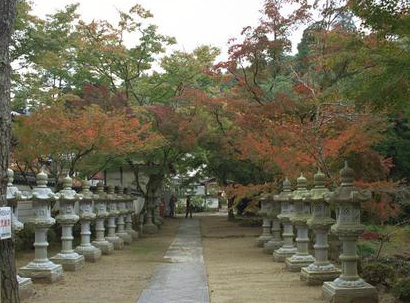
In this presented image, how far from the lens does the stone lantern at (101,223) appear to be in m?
16.4

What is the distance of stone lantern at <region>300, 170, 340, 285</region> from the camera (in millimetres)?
10383

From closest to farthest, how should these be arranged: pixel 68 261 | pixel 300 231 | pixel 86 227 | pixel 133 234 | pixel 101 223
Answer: pixel 300 231, pixel 68 261, pixel 86 227, pixel 101 223, pixel 133 234

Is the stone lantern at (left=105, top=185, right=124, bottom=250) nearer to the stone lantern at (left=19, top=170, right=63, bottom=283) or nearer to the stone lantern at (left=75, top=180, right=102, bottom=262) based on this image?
the stone lantern at (left=75, top=180, right=102, bottom=262)

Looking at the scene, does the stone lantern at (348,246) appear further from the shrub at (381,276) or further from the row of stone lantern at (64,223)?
the row of stone lantern at (64,223)

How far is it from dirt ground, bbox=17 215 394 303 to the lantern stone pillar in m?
7.09

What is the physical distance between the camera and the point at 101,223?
16891 mm

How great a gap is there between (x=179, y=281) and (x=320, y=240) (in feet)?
9.44

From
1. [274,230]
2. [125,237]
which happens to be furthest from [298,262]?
[125,237]

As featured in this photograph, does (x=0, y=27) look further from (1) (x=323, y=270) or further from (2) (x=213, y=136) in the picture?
(2) (x=213, y=136)

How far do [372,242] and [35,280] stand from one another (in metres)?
10.7

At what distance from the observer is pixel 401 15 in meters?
7.54

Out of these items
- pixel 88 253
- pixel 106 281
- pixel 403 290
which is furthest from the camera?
pixel 88 253

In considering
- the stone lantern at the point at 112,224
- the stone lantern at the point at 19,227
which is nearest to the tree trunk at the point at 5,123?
the stone lantern at the point at 19,227

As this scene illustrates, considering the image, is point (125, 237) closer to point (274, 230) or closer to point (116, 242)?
point (116, 242)
